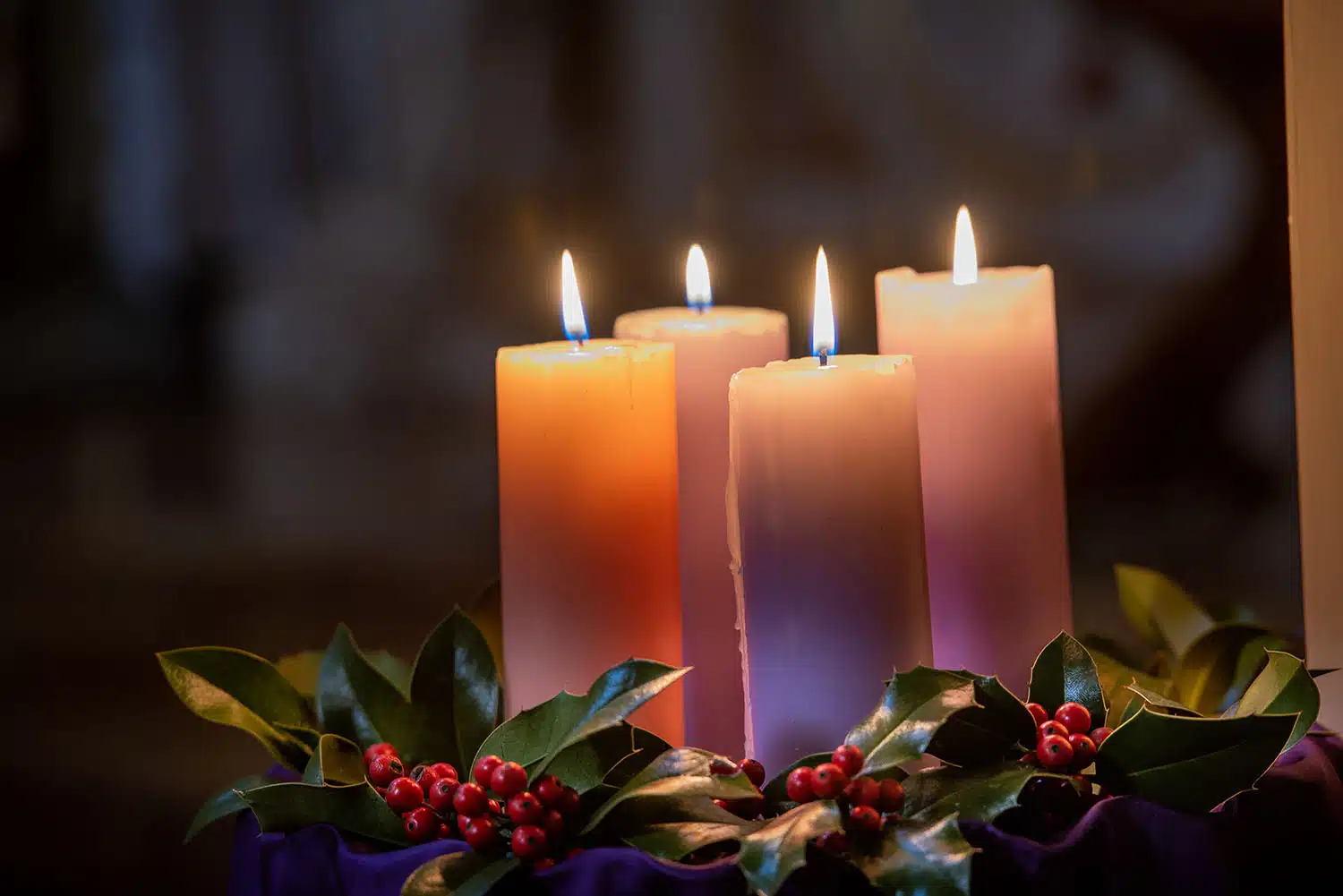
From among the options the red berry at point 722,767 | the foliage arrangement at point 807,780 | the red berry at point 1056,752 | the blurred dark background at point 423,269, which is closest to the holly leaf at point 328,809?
the foliage arrangement at point 807,780

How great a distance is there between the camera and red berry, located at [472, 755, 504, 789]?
1.54ft

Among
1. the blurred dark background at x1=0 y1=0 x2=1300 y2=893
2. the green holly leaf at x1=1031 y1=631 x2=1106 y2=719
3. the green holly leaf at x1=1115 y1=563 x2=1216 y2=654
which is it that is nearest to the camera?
the green holly leaf at x1=1031 y1=631 x2=1106 y2=719

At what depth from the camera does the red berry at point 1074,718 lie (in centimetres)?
48

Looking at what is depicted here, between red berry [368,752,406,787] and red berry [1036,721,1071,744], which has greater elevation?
red berry [1036,721,1071,744]

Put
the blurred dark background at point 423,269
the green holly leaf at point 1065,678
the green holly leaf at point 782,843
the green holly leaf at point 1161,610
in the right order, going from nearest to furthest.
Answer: the green holly leaf at point 782,843 < the green holly leaf at point 1065,678 < the green holly leaf at point 1161,610 < the blurred dark background at point 423,269

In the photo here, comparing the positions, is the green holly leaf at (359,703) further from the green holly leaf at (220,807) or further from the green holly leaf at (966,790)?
the green holly leaf at (966,790)

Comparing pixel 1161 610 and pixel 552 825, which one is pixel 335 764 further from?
pixel 1161 610

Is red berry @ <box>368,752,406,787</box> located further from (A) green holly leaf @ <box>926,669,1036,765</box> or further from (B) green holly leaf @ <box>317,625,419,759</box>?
(A) green holly leaf @ <box>926,669,1036,765</box>

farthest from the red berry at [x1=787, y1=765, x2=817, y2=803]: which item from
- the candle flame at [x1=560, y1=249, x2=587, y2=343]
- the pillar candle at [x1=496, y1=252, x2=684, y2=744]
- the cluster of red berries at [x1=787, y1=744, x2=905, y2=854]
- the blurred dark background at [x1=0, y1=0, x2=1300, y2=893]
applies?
the blurred dark background at [x1=0, y1=0, x2=1300, y2=893]

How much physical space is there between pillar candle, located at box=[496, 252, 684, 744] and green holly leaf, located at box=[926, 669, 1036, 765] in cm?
12

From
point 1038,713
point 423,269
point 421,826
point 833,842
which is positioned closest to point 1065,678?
point 1038,713

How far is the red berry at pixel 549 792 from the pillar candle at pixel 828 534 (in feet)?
0.30

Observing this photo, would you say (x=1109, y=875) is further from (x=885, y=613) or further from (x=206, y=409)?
(x=206, y=409)

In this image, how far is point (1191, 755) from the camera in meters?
0.45
